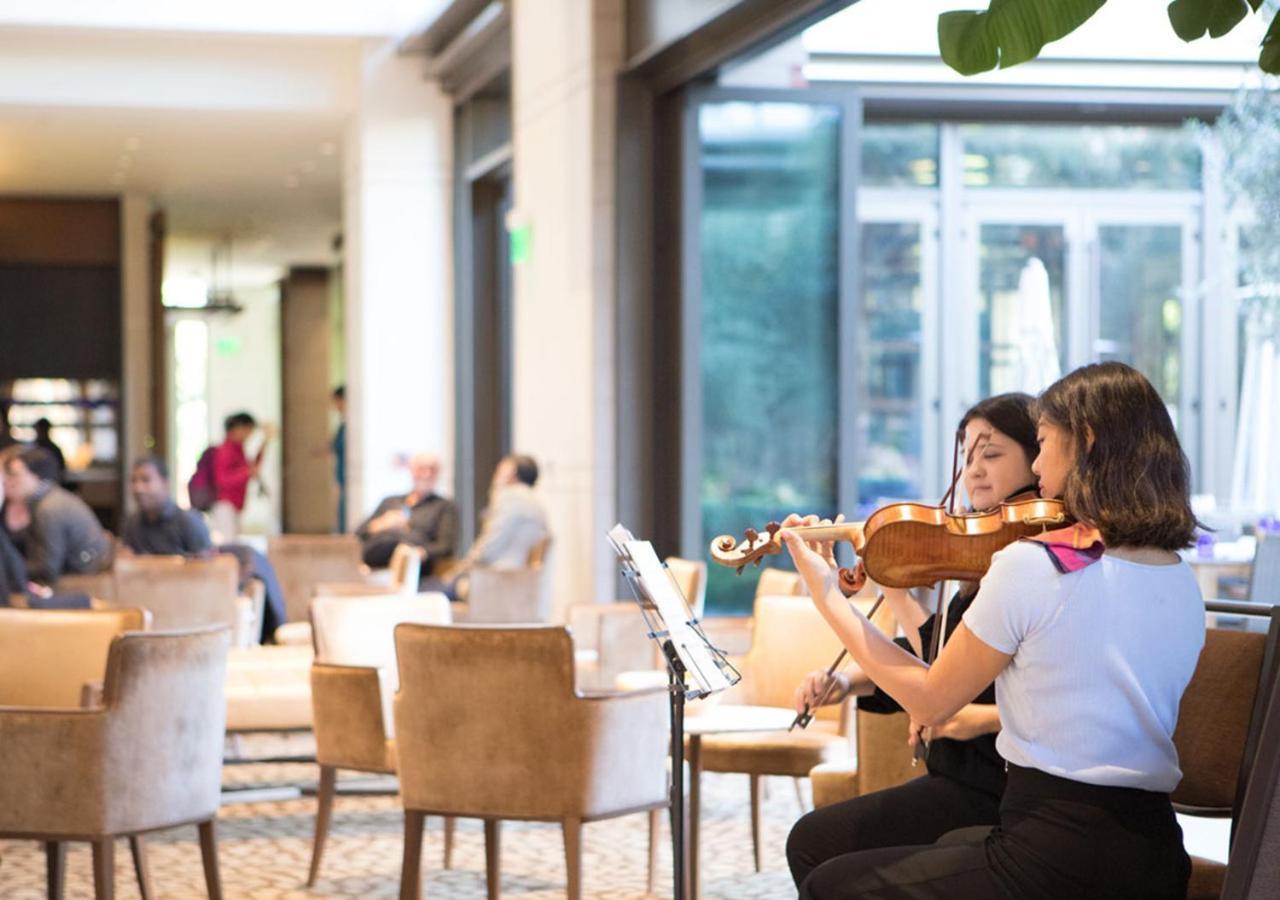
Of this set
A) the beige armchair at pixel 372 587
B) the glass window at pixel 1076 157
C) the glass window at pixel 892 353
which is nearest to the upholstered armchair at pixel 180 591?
the beige armchair at pixel 372 587

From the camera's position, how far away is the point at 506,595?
8734mm

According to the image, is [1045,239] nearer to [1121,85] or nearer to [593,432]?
[1121,85]

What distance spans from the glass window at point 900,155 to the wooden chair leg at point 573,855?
8.25m

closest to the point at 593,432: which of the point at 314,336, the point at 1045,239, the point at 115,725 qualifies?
the point at 1045,239

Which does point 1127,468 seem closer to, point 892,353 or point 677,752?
point 677,752

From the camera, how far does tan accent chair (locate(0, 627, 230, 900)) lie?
182 inches

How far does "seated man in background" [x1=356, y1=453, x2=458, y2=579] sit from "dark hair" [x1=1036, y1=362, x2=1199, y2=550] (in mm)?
7558

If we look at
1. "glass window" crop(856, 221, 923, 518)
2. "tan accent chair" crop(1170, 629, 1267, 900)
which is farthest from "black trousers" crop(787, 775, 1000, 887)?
"glass window" crop(856, 221, 923, 518)

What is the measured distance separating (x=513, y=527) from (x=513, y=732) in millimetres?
4839

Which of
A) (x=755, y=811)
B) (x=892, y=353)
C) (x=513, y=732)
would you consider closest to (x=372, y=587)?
(x=755, y=811)

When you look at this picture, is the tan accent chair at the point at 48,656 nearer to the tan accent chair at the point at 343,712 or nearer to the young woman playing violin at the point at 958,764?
the tan accent chair at the point at 343,712

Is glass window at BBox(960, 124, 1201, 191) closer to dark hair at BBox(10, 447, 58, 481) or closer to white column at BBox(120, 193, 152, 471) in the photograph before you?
dark hair at BBox(10, 447, 58, 481)

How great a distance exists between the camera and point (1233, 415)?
35.0ft

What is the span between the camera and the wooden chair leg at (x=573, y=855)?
4.71 m
